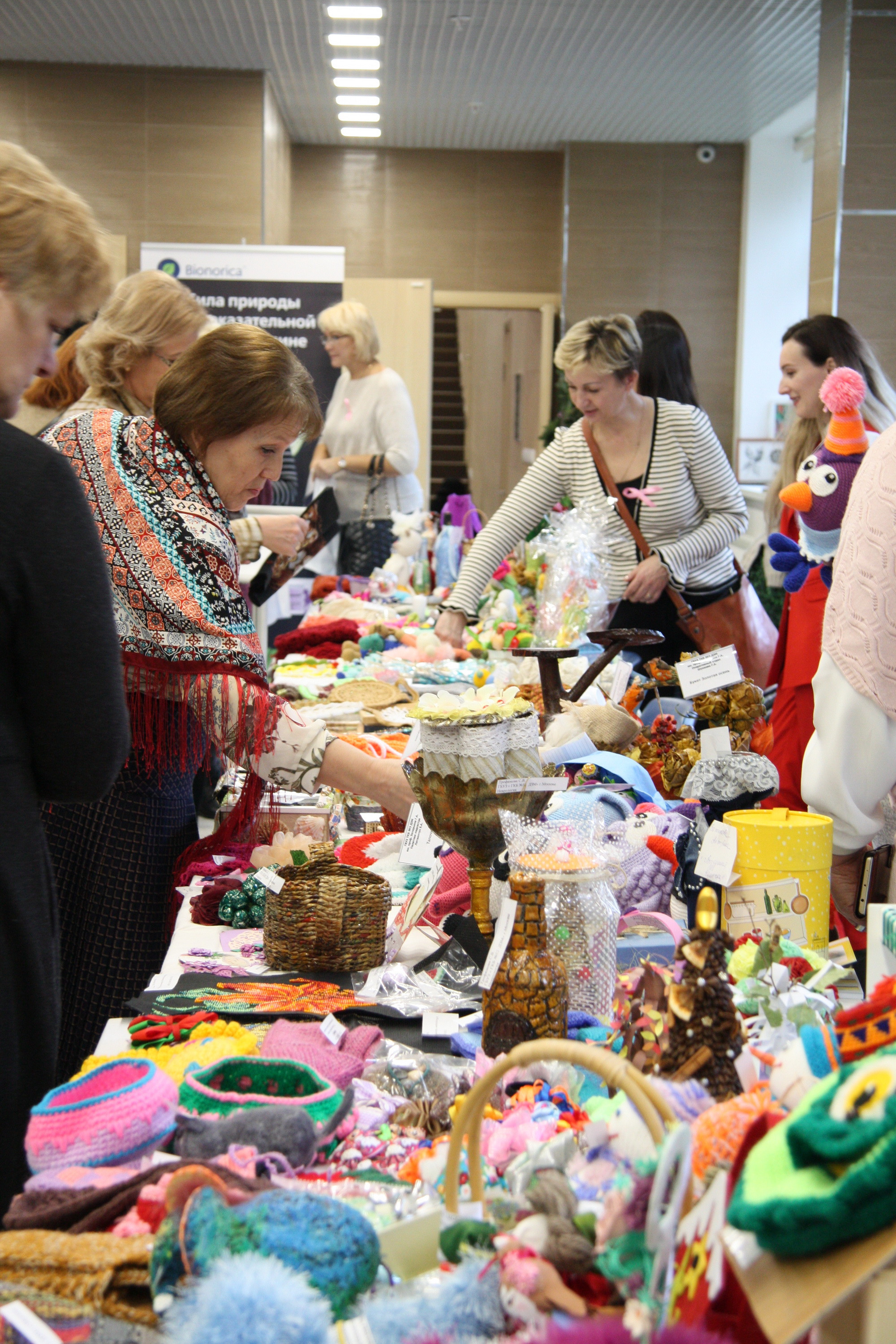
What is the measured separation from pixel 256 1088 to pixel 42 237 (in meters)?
0.82

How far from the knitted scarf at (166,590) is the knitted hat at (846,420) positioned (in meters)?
1.00

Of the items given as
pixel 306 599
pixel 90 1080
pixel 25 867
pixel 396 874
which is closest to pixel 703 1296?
pixel 90 1080

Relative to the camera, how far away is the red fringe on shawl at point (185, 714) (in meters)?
1.72

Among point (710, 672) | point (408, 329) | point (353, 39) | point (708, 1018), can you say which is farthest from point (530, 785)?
point (408, 329)

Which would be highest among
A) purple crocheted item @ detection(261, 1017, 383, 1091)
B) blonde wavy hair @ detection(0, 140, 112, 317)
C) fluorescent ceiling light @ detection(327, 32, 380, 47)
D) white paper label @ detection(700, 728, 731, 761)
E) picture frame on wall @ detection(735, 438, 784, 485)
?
fluorescent ceiling light @ detection(327, 32, 380, 47)

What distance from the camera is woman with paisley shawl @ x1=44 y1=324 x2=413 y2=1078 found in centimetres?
172

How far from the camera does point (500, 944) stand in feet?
3.84

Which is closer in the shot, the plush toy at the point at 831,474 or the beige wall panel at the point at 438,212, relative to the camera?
the plush toy at the point at 831,474

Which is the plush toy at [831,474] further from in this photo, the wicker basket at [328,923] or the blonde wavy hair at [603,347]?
the blonde wavy hair at [603,347]

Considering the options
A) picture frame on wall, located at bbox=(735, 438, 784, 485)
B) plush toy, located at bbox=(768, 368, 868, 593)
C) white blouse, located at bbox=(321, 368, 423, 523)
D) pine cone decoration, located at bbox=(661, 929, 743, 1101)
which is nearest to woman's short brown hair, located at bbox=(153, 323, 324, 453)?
plush toy, located at bbox=(768, 368, 868, 593)

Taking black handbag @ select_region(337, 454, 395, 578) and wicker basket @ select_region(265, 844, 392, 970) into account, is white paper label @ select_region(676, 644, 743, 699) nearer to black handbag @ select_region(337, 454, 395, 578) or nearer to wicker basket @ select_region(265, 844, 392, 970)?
wicker basket @ select_region(265, 844, 392, 970)

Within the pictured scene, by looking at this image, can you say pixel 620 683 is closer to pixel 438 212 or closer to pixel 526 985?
pixel 526 985

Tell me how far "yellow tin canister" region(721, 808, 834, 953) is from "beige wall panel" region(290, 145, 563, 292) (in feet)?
32.5

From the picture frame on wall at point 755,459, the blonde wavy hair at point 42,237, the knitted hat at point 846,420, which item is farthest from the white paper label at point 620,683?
the picture frame on wall at point 755,459
